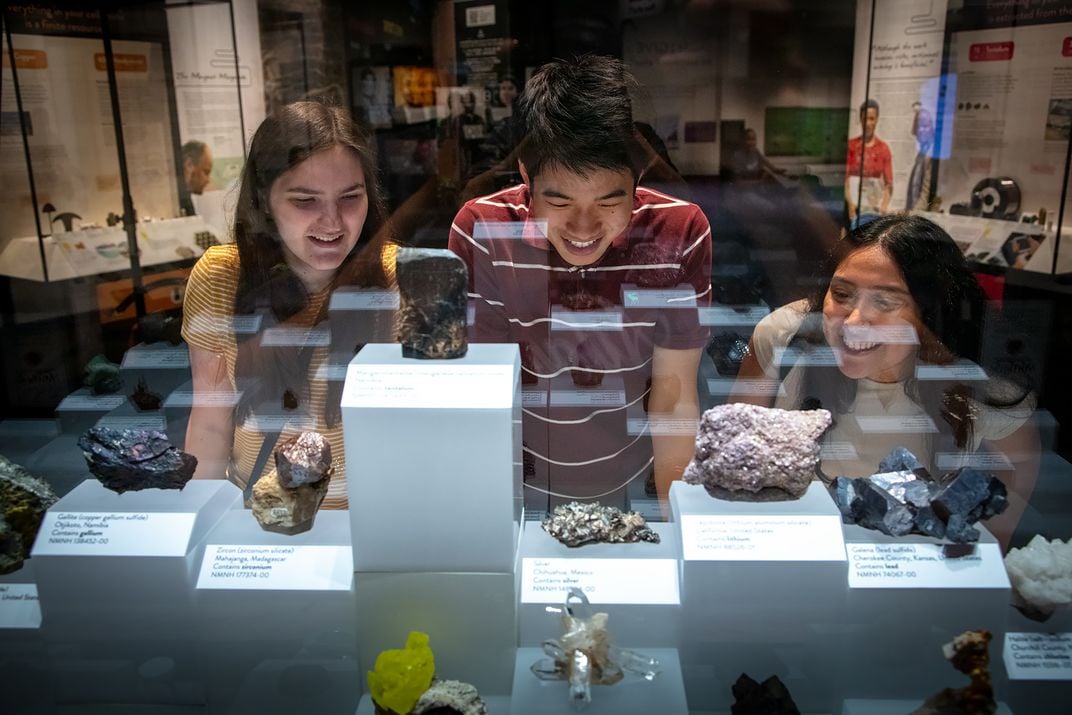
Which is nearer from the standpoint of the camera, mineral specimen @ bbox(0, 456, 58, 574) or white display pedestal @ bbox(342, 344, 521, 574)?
white display pedestal @ bbox(342, 344, 521, 574)

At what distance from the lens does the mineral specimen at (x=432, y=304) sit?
5.35 ft

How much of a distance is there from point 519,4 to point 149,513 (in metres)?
1.41

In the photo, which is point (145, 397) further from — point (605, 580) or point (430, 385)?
point (605, 580)

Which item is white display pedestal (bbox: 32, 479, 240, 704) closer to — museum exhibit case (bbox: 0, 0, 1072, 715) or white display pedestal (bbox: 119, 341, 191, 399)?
museum exhibit case (bbox: 0, 0, 1072, 715)

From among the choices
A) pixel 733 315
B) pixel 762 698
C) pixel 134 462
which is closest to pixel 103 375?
pixel 134 462

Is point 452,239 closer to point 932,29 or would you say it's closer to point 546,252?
point 546,252

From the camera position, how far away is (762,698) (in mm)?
1557

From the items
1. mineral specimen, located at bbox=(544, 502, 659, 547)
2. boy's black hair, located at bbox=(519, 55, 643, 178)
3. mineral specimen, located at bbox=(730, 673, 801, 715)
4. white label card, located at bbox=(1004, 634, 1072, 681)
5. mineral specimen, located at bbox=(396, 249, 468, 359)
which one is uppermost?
boy's black hair, located at bbox=(519, 55, 643, 178)

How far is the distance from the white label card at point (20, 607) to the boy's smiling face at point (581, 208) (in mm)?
1413

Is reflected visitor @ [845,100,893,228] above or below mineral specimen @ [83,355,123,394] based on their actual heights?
above

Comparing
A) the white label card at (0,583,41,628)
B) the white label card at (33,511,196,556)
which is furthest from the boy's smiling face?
the white label card at (0,583,41,628)

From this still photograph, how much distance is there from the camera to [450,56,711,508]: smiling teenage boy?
1.90 metres

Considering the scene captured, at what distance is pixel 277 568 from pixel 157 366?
32.9 inches

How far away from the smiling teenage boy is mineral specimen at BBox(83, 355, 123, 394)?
1.07m
